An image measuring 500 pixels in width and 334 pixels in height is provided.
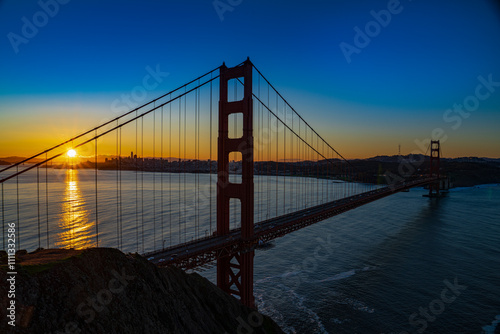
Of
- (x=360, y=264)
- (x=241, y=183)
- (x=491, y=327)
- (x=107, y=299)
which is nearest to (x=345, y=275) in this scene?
(x=360, y=264)

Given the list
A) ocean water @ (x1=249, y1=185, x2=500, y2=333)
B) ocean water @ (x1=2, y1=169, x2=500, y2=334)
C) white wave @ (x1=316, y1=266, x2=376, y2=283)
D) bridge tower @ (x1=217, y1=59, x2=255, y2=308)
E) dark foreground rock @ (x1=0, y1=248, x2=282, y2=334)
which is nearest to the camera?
dark foreground rock @ (x1=0, y1=248, x2=282, y2=334)

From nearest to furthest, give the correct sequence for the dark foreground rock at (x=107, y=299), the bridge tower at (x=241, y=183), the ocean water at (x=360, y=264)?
the dark foreground rock at (x=107, y=299)
the bridge tower at (x=241, y=183)
the ocean water at (x=360, y=264)

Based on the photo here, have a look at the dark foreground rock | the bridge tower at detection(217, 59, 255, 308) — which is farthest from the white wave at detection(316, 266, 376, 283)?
the dark foreground rock

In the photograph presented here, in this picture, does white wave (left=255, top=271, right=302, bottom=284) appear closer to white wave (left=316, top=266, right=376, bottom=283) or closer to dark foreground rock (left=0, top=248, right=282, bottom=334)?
white wave (left=316, top=266, right=376, bottom=283)

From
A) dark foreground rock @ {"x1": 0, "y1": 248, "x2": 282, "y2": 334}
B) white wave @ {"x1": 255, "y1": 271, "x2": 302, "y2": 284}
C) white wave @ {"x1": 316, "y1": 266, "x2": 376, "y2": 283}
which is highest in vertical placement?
dark foreground rock @ {"x1": 0, "y1": 248, "x2": 282, "y2": 334}

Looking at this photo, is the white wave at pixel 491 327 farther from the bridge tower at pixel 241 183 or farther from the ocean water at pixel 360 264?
the bridge tower at pixel 241 183

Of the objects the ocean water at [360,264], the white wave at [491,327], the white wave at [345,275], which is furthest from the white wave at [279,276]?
the white wave at [491,327]

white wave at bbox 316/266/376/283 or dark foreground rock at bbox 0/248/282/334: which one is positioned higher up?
dark foreground rock at bbox 0/248/282/334

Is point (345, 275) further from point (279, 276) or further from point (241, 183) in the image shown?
point (241, 183)
